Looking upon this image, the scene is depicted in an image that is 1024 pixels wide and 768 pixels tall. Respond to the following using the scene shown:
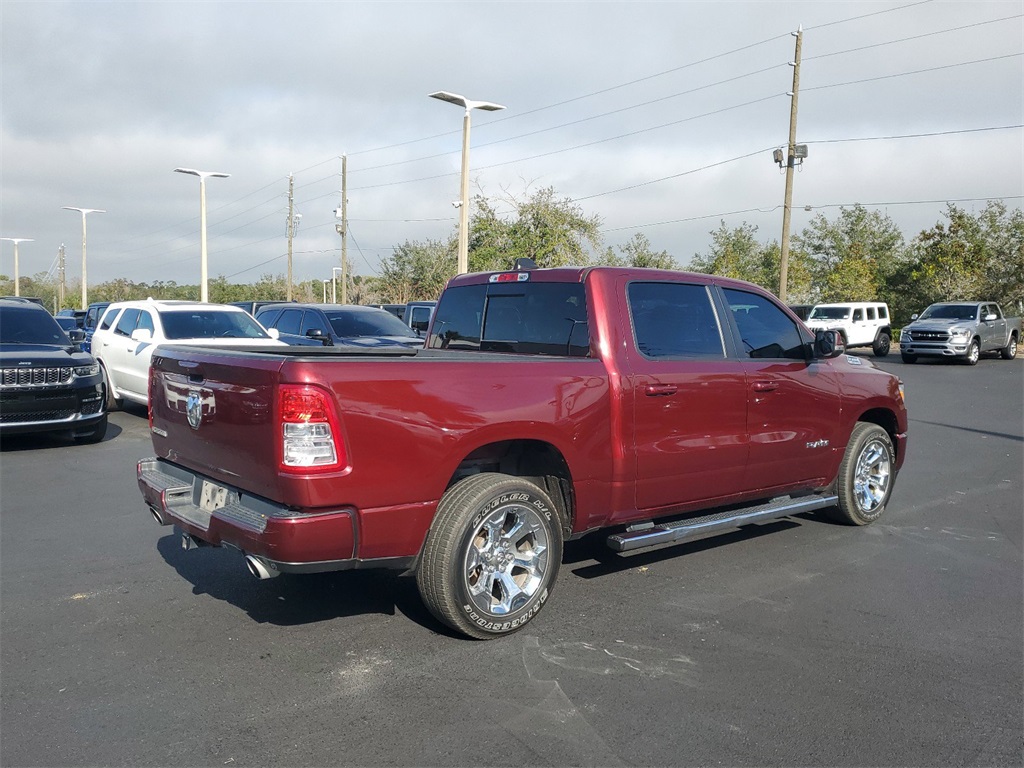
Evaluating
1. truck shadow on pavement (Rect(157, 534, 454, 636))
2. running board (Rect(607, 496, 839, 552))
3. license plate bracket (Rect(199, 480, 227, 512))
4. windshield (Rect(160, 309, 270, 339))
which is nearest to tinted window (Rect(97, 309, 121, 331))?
windshield (Rect(160, 309, 270, 339))

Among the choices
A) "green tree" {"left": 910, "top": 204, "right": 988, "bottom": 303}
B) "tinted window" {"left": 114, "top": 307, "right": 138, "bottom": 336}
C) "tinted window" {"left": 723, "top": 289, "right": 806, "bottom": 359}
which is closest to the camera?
"tinted window" {"left": 723, "top": 289, "right": 806, "bottom": 359}

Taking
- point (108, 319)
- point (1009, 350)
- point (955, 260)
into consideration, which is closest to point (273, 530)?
point (108, 319)

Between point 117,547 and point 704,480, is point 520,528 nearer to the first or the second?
point 704,480

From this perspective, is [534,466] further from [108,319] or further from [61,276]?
[61,276]

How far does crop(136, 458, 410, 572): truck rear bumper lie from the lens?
3793 mm

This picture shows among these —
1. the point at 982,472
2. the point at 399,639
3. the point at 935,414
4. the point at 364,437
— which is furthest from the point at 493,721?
the point at 935,414

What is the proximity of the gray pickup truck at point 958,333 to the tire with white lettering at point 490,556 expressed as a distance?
77.7 feet

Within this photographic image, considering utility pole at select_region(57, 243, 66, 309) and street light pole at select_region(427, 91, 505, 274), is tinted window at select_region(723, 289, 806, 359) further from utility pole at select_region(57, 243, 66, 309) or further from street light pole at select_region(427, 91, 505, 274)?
utility pole at select_region(57, 243, 66, 309)

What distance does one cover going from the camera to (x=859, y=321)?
28922mm

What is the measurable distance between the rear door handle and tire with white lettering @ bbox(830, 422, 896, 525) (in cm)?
229

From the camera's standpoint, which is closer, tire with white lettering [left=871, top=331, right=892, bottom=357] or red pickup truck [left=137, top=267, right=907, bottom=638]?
red pickup truck [left=137, top=267, right=907, bottom=638]

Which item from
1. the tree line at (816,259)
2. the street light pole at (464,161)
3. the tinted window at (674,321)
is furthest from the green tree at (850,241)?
the tinted window at (674,321)

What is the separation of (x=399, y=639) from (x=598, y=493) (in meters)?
1.35

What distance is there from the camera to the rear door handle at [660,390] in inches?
197
